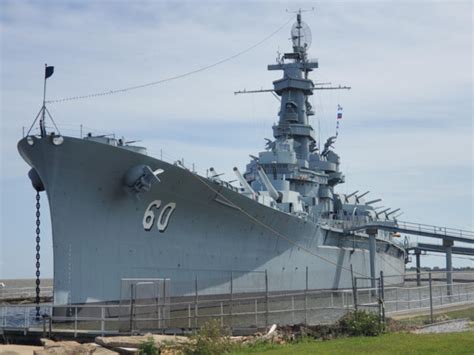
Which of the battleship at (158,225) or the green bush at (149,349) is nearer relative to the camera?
the green bush at (149,349)

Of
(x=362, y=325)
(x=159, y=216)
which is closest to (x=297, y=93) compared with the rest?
(x=159, y=216)

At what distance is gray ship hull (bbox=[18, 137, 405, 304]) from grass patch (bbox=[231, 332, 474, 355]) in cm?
899

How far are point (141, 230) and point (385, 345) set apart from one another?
37.9ft

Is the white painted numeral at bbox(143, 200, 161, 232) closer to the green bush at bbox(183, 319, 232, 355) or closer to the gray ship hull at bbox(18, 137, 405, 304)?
the gray ship hull at bbox(18, 137, 405, 304)

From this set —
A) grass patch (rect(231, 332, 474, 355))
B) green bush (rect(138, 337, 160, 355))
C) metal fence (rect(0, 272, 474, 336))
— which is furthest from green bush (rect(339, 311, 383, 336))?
green bush (rect(138, 337, 160, 355))

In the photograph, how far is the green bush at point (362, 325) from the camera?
13.0m

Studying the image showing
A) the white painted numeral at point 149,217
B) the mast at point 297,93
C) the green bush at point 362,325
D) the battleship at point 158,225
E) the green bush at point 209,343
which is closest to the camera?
the green bush at point 209,343

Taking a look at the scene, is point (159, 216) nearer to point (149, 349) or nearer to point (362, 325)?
point (149, 349)

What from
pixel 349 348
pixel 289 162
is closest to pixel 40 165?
pixel 349 348

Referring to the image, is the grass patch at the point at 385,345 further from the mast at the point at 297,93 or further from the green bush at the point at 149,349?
the mast at the point at 297,93

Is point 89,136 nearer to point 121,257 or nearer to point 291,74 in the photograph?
point 121,257

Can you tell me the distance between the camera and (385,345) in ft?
36.5

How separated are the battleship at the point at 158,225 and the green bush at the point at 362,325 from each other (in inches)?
339

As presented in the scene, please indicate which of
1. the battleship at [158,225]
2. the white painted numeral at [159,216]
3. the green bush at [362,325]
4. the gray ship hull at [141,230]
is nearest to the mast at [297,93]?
the battleship at [158,225]
